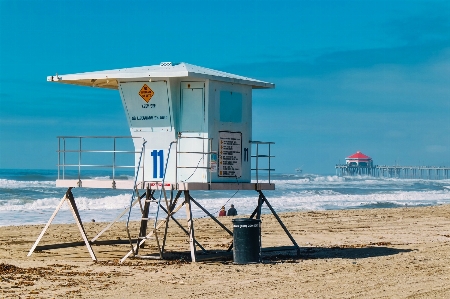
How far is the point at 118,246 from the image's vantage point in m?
20.8

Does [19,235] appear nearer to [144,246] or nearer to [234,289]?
[144,246]

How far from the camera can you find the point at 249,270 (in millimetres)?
15305

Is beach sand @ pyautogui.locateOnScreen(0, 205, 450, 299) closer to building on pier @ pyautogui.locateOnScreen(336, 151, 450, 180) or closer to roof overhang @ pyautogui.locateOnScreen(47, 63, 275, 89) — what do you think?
roof overhang @ pyautogui.locateOnScreen(47, 63, 275, 89)

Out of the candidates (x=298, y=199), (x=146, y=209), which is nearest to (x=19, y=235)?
(x=146, y=209)

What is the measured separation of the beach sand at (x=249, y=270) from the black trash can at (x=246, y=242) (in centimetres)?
27

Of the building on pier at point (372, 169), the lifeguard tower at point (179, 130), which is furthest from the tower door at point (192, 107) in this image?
the building on pier at point (372, 169)

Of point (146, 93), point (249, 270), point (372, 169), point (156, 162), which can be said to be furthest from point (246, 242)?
point (372, 169)

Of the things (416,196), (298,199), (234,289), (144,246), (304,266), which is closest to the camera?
(234,289)

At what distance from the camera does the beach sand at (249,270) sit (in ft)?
41.3

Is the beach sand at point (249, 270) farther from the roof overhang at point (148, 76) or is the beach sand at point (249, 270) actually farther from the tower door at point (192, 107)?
the roof overhang at point (148, 76)

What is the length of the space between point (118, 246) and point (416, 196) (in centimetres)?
4247

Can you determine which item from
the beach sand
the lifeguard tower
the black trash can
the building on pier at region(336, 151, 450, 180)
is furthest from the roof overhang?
the building on pier at region(336, 151, 450, 180)

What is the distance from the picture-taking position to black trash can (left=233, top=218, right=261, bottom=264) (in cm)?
1641

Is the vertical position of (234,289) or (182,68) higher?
(182,68)
